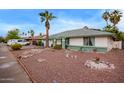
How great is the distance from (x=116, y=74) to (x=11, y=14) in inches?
161

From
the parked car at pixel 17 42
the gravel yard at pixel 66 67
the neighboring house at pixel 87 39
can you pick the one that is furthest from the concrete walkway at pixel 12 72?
the neighboring house at pixel 87 39

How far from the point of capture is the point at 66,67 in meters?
6.74

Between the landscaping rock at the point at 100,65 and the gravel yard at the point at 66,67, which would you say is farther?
the landscaping rock at the point at 100,65

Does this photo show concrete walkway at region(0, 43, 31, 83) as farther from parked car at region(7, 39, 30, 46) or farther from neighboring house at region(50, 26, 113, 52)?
neighboring house at region(50, 26, 113, 52)

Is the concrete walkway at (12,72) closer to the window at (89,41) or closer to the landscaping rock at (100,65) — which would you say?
the landscaping rock at (100,65)

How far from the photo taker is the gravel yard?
5.57 meters

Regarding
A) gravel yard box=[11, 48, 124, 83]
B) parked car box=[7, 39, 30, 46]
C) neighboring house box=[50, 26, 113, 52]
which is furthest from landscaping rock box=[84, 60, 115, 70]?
parked car box=[7, 39, 30, 46]

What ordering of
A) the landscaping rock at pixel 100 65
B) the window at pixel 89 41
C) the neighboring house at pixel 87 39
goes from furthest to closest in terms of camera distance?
the window at pixel 89 41 < the neighboring house at pixel 87 39 < the landscaping rock at pixel 100 65

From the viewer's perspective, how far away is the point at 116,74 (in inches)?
229

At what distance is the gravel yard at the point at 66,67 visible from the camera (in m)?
5.57

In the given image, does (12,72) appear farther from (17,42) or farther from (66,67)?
(66,67)

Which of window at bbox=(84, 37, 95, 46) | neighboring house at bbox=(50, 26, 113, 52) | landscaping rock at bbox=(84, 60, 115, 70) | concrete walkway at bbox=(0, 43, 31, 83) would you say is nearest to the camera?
concrete walkway at bbox=(0, 43, 31, 83)

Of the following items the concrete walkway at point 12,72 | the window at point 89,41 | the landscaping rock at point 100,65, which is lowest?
the concrete walkway at point 12,72
